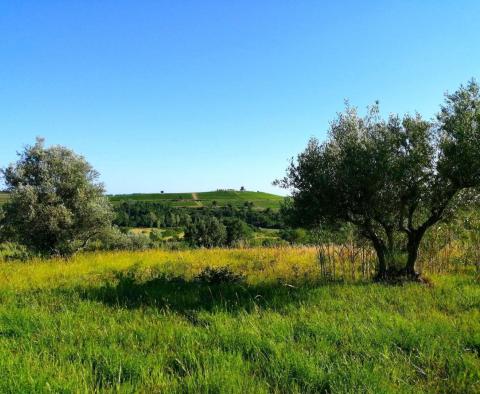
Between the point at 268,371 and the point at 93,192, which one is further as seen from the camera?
the point at 93,192

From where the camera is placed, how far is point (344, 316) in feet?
27.9

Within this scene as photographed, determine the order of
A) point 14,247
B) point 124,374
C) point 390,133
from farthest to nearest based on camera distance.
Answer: point 14,247 → point 390,133 → point 124,374

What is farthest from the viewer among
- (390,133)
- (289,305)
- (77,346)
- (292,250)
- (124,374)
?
(292,250)

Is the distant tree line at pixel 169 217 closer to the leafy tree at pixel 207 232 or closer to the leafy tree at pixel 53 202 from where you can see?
the leafy tree at pixel 207 232

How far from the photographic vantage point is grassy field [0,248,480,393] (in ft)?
17.7

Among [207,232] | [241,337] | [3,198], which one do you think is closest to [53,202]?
[3,198]

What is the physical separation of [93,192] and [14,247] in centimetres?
2053

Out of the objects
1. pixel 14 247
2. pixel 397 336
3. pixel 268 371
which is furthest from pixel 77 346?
pixel 14 247

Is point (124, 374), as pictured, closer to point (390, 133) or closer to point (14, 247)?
point (390, 133)

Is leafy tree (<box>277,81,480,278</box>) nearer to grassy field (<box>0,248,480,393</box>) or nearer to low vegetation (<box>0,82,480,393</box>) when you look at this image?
low vegetation (<box>0,82,480,393</box>)

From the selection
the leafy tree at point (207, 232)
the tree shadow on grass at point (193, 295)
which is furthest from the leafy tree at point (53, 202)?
the leafy tree at point (207, 232)

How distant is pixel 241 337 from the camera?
7.09 meters

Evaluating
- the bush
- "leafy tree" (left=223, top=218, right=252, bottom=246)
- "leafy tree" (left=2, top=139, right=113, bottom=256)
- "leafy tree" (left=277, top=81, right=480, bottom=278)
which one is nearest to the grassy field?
the bush

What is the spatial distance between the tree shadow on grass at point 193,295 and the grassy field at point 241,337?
48mm
